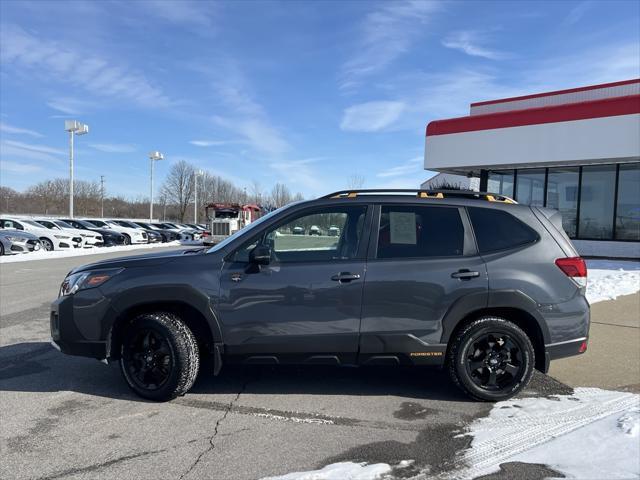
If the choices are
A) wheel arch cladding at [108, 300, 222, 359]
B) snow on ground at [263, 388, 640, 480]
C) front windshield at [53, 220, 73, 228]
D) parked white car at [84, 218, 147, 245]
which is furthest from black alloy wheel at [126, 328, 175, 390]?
parked white car at [84, 218, 147, 245]

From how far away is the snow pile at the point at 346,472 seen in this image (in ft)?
9.86

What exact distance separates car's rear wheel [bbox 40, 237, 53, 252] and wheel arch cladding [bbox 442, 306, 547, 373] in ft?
77.8

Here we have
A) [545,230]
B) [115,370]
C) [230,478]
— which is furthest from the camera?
[115,370]

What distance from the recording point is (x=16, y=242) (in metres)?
21.2

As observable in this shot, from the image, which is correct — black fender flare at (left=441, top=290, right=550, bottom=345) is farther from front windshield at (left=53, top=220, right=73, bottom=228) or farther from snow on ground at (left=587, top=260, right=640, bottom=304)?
front windshield at (left=53, top=220, right=73, bottom=228)

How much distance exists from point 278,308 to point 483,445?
187cm

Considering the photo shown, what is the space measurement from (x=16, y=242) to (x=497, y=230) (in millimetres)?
22275

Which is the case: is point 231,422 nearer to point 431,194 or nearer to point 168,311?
point 168,311

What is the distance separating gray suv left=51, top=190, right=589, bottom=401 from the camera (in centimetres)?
416

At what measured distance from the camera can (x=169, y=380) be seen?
13.8 ft

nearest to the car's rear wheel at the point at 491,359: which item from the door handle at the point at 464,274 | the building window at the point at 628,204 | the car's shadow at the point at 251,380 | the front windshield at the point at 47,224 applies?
the car's shadow at the point at 251,380

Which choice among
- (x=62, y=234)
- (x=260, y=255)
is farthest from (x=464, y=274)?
(x=62, y=234)

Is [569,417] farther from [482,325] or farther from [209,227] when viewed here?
[209,227]

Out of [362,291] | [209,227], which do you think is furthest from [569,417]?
[209,227]
